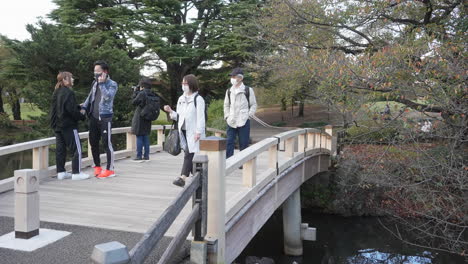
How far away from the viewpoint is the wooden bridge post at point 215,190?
12.6 feet

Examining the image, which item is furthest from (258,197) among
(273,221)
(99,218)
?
(273,221)

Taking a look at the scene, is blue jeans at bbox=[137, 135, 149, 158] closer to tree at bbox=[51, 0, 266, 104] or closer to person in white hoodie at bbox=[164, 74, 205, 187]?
person in white hoodie at bbox=[164, 74, 205, 187]

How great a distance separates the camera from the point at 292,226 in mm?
11047

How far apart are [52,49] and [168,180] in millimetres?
11160

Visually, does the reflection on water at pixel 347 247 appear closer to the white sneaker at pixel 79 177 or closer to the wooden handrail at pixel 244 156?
the white sneaker at pixel 79 177

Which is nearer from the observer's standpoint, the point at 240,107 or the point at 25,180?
the point at 25,180

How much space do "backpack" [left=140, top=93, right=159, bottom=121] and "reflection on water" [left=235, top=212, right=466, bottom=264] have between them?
5253mm

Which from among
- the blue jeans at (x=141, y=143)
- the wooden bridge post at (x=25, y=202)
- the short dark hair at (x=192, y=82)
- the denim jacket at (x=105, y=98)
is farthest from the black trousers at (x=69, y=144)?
the wooden bridge post at (x=25, y=202)

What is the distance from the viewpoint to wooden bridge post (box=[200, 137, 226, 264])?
3.86 meters

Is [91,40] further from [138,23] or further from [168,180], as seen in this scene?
[168,180]

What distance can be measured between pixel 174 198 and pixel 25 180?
1.50m

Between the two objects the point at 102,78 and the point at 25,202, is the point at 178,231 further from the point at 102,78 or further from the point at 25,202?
the point at 102,78

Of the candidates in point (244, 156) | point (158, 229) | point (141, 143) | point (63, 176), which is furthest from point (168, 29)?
point (158, 229)

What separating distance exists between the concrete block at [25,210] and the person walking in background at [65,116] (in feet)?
8.05
